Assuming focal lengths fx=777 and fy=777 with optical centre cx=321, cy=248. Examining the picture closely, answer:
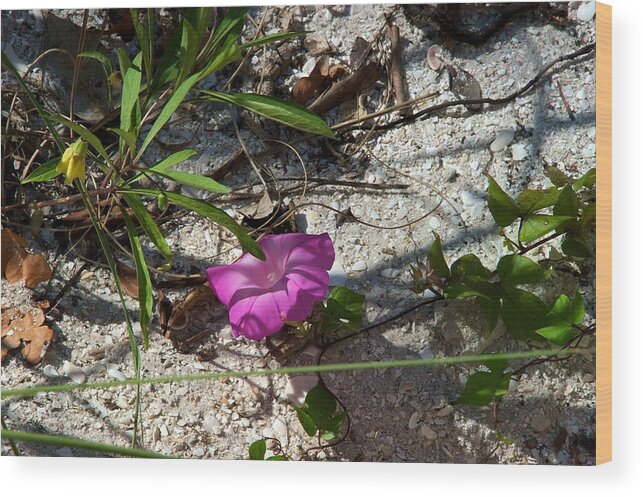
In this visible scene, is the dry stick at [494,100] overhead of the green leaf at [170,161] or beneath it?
overhead

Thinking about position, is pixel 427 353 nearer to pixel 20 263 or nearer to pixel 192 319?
pixel 192 319

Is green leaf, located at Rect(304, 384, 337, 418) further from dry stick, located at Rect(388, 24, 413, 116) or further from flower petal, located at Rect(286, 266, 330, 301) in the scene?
dry stick, located at Rect(388, 24, 413, 116)

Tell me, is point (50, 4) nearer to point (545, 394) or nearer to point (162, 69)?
point (162, 69)

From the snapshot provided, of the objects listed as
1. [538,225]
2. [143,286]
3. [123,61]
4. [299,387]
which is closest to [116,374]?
[143,286]

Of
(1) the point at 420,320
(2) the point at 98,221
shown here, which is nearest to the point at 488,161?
(1) the point at 420,320

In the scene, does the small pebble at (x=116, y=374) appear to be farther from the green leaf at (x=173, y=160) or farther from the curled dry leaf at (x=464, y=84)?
the curled dry leaf at (x=464, y=84)

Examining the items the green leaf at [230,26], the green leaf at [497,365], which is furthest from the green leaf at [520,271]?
the green leaf at [230,26]

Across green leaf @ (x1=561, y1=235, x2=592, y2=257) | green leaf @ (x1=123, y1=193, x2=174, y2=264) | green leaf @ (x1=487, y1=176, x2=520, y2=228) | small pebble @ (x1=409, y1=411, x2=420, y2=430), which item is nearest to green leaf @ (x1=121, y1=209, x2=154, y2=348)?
green leaf @ (x1=123, y1=193, x2=174, y2=264)
